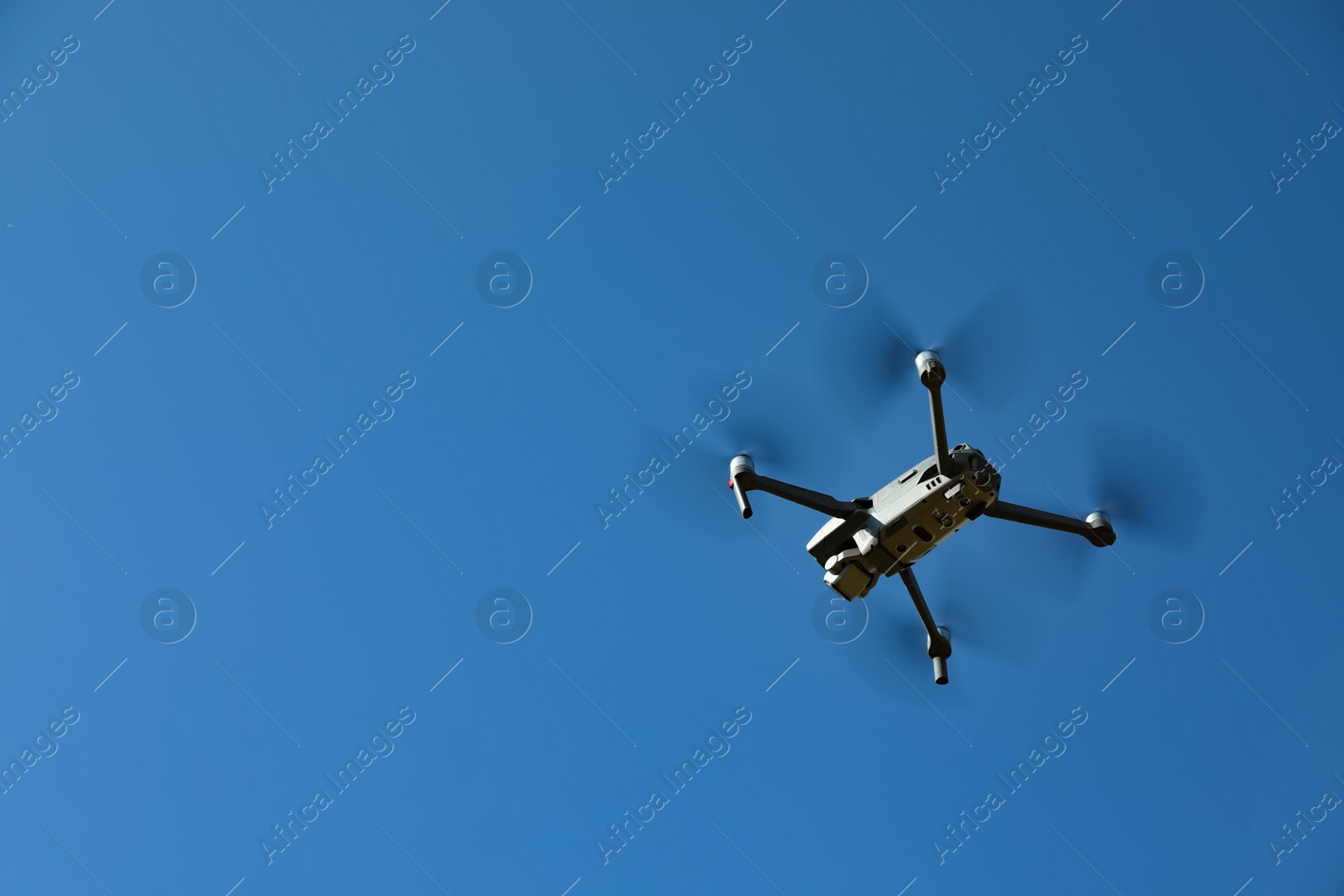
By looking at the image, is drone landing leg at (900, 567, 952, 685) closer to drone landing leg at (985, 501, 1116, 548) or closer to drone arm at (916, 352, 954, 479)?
drone landing leg at (985, 501, 1116, 548)

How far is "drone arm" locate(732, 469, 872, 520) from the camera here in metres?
8.02

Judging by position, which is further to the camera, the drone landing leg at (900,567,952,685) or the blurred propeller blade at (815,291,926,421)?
the drone landing leg at (900,567,952,685)

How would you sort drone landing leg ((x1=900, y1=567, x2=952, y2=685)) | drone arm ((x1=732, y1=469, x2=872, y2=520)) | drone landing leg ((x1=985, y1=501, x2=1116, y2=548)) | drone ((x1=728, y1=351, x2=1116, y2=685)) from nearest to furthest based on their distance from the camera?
drone ((x1=728, y1=351, x2=1116, y2=685)) → drone arm ((x1=732, y1=469, x2=872, y2=520)) → drone landing leg ((x1=985, y1=501, x2=1116, y2=548)) → drone landing leg ((x1=900, y1=567, x2=952, y2=685))

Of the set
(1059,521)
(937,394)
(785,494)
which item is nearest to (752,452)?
(785,494)

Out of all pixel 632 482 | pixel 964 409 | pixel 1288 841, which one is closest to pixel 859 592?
pixel 964 409

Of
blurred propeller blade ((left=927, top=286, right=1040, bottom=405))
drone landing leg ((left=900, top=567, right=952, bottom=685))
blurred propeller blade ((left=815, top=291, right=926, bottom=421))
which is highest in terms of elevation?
blurred propeller blade ((left=815, top=291, right=926, bottom=421))

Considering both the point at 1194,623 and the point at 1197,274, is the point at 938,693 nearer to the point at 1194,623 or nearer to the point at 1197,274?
the point at 1194,623

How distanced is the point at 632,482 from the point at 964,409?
3388 mm

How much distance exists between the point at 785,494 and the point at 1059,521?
94.6 inches

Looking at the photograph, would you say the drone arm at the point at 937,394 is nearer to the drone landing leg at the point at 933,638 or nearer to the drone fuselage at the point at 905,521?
the drone fuselage at the point at 905,521

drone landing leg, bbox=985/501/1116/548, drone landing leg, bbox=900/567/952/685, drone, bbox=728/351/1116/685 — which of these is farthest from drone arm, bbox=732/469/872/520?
drone landing leg, bbox=985/501/1116/548

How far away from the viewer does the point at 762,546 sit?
10.4 m

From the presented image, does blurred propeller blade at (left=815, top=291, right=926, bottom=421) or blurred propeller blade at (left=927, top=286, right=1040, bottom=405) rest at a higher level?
blurred propeller blade at (left=815, top=291, right=926, bottom=421)

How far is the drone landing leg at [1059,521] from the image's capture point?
27.1ft
